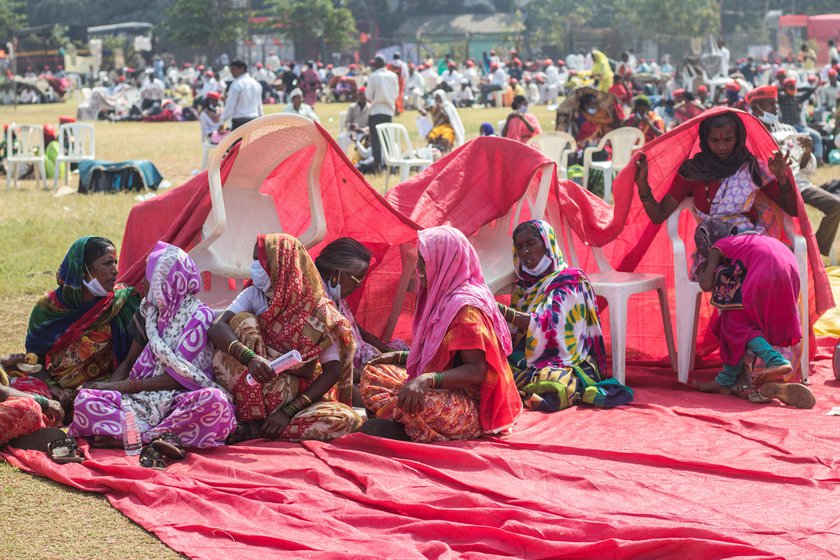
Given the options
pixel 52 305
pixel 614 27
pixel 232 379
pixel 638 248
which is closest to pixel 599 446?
pixel 232 379

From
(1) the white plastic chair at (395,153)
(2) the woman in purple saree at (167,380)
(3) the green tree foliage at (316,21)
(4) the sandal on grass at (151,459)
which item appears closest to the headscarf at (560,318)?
(2) the woman in purple saree at (167,380)

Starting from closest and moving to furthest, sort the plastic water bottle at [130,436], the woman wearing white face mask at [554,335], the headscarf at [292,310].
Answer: the plastic water bottle at [130,436] < the headscarf at [292,310] < the woman wearing white face mask at [554,335]

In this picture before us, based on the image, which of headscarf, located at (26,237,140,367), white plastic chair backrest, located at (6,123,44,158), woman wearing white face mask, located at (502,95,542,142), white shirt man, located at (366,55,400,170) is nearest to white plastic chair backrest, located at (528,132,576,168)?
woman wearing white face mask, located at (502,95,542,142)

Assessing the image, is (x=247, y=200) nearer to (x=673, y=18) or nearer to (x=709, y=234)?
(x=709, y=234)

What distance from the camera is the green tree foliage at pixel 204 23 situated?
186ft

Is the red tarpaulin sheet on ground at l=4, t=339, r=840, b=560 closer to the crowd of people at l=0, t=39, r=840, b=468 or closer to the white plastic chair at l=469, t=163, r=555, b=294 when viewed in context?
the crowd of people at l=0, t=39, r=840, b=468

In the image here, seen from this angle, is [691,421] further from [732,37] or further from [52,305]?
[732,37]

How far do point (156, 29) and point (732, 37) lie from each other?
3092 cm

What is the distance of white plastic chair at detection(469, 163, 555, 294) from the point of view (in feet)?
19.0

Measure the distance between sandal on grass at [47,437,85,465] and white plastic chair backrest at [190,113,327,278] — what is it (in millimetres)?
1343

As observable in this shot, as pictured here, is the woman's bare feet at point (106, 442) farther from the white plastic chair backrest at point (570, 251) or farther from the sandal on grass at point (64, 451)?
the white plastic chair backrest at point (570, 251)

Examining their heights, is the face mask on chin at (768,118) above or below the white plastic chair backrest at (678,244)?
above

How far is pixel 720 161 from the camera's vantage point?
574 centimetres

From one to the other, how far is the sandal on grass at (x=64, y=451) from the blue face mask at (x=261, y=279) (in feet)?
3.07
